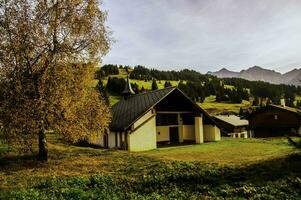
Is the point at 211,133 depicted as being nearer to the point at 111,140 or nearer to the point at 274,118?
the point at 111,140

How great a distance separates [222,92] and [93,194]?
136 meters

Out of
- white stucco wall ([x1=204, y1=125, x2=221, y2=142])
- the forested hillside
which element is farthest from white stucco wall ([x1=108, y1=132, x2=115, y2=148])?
the forested hillside

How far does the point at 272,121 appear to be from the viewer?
198 ft

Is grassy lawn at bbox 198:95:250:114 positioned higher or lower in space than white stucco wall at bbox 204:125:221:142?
higher

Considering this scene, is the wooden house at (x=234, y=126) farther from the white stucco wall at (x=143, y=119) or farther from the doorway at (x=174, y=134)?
the white stucco wall at (x=143, y=119)

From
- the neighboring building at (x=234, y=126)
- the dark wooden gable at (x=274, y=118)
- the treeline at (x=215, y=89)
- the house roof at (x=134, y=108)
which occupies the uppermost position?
the treeline at (x=215, y=89)

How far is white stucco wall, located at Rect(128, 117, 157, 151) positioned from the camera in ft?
100

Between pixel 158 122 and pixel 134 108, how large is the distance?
3.21 metres

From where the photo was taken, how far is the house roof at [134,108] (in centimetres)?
3134

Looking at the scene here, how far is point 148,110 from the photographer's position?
31844 mm

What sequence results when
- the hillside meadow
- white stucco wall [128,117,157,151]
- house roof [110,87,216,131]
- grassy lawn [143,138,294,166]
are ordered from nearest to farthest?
the hillside meadow < grassy lawn [143,138,294,166] < white stucco wall [128,117,157,151] < house roof [110,87,216,131]

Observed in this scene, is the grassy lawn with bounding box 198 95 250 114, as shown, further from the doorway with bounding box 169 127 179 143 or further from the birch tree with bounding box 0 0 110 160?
the birch tree with bounding box 0 0 110 160

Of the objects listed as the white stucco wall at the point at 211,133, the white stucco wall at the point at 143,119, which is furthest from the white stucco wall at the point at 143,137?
the white stucco wall at the point at 211,133

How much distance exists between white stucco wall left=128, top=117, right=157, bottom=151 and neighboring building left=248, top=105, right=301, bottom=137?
34057 mm
